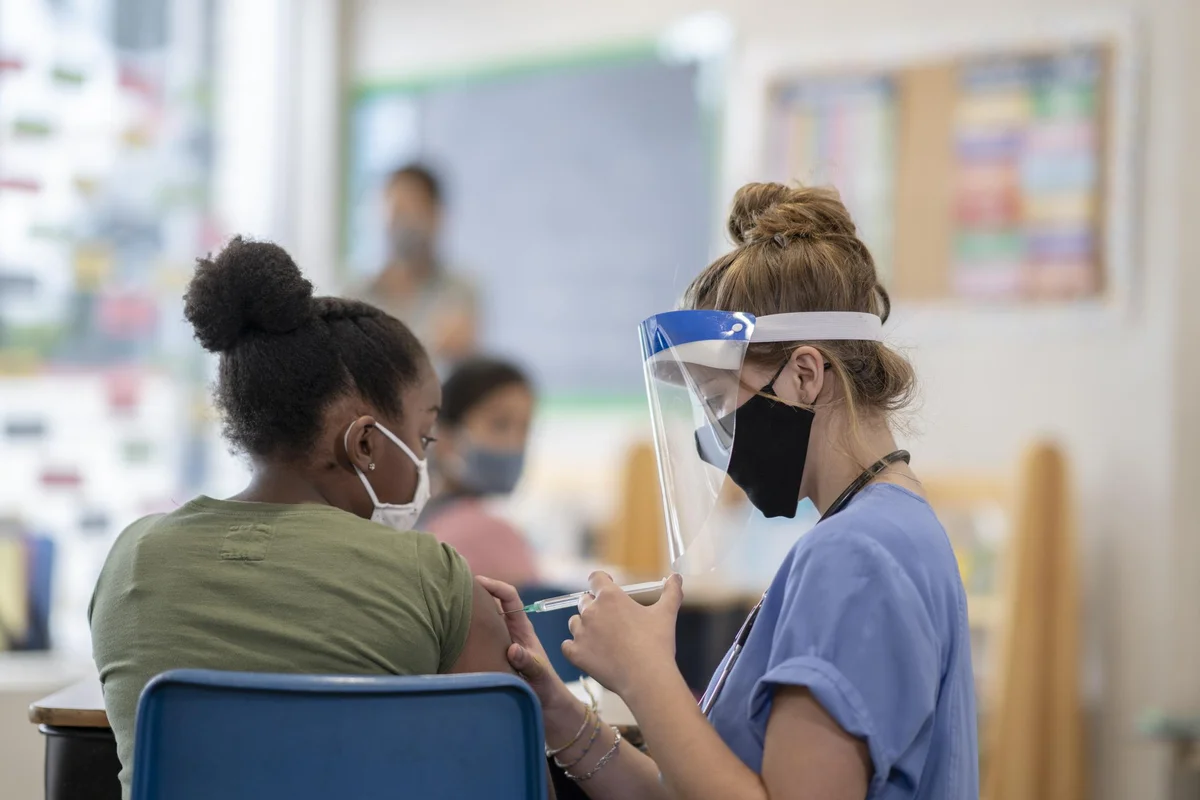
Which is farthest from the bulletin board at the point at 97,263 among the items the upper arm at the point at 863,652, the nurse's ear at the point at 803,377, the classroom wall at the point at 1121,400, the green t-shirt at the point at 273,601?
the upper arm at the point at 863,652

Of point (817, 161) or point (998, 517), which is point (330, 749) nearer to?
point (998, 517)

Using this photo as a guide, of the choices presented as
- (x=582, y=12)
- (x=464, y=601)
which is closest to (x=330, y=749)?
(x=464, y=601)

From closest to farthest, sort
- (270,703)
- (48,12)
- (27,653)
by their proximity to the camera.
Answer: (270,703) → (27,653) → (48,12)

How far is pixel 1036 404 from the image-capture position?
136 inches

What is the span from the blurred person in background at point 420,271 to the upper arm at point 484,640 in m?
2.41

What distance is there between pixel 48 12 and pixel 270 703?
3.00m

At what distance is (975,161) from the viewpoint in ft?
11.7

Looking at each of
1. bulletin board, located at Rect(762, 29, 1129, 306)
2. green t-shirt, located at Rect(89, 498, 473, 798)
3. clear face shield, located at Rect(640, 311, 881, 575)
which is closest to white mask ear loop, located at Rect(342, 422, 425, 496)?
green t-shirt, located at Rect(89, 498, 473, 798)

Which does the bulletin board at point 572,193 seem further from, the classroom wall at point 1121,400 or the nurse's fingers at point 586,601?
the nurse's fingers at point 586,601

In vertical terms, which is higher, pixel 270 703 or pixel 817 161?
pixel 817 161

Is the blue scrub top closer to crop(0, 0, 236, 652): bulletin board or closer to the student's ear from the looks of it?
the student's ear

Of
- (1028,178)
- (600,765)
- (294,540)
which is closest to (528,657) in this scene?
(600,765)

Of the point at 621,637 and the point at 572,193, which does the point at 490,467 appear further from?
the point at 572,193

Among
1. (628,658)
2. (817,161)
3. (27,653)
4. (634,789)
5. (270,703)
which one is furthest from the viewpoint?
(817,161)
